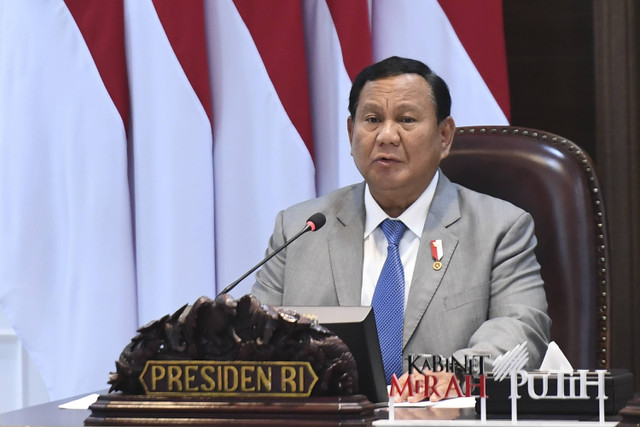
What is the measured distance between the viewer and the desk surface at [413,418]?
1456 millimetres

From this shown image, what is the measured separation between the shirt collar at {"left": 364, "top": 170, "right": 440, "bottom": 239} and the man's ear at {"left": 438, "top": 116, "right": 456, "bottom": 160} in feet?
0.23

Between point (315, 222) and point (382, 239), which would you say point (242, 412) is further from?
point (382, 239)

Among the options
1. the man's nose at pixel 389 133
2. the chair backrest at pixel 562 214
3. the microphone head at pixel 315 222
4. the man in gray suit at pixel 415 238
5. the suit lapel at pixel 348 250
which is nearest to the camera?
the microphone head at pixel 315 222

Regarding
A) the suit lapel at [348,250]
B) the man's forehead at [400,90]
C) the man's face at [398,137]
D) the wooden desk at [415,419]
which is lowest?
the wooden desk at [415,419]

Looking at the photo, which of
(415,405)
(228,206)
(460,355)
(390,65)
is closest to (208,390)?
(415,405)

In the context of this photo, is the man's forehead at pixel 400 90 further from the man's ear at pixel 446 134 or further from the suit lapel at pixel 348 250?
the suit lapel at pixel 348 250

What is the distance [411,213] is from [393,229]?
0.30 ft

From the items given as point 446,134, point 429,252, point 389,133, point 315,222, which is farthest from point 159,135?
point 315,222

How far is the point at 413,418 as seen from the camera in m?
1.58

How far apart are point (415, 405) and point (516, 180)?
1.33 meters

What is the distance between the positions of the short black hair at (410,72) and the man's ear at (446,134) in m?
0.02

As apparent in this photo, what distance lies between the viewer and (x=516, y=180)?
307cm

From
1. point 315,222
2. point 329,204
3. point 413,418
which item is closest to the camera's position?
point 413,418

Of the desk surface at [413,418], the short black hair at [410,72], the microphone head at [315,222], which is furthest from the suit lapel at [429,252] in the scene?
the desk surface at [413,418]
